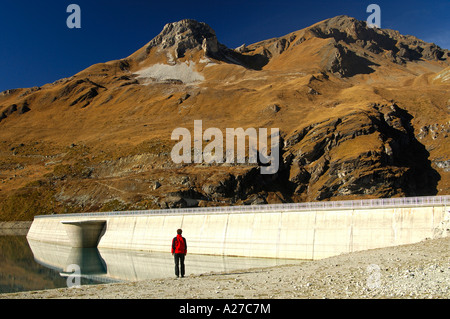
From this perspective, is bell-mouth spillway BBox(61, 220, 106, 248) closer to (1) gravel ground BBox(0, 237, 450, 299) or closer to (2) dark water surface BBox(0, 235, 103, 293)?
(2) dark water surface BBox(0, 235, 103, 293)

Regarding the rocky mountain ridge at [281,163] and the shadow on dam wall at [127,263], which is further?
the rocky mountain ridge at [281,163]

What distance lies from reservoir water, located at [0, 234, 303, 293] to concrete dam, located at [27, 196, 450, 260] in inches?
78.1

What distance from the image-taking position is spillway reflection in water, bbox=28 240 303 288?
1807 inches

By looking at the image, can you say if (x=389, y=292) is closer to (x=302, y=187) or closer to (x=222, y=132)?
(x=302, y=187)

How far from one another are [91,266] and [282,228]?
2788 cm

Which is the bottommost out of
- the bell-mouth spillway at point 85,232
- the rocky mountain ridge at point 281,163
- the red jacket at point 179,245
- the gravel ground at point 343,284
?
the bell-mouth spillway at point 85,232

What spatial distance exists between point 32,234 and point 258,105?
364ft

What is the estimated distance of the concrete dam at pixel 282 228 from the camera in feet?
133

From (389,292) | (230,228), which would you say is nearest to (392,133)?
(230,228)

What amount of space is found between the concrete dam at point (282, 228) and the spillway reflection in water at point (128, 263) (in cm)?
197

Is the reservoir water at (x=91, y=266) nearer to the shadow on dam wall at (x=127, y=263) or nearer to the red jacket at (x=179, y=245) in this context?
the shadow on dam wall at (x=127, y=263)

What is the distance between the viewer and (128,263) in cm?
5762

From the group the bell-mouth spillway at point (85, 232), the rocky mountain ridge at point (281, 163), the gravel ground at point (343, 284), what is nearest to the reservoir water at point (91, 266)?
the bell-mouth spillway at point (85, 232)

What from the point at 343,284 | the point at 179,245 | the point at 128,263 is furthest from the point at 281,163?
the point at 343,284
